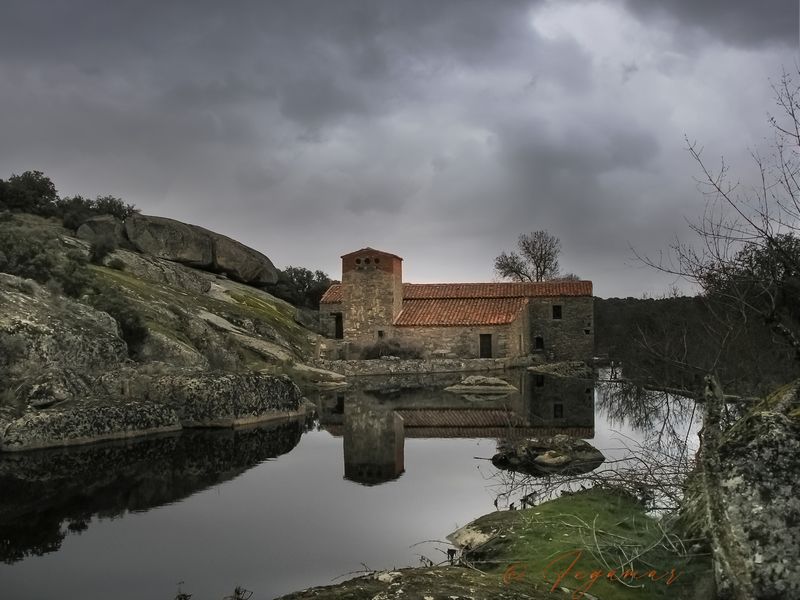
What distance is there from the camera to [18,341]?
13.4 meters

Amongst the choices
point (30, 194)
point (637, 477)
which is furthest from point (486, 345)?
point (30, 194)

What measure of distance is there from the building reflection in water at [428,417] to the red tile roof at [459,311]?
35.7ft

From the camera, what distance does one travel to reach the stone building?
123ft

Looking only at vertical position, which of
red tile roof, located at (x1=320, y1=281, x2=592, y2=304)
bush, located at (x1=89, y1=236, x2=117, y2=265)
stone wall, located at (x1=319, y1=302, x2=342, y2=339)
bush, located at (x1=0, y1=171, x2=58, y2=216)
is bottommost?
stone wall, located at (x1=319, y1=302, x2=342, y2=339)

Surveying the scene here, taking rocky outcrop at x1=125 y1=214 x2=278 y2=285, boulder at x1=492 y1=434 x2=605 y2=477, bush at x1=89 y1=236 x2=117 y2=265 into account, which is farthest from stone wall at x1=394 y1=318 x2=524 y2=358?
boulder at x1=492 y1=434 x2=605 y2=477

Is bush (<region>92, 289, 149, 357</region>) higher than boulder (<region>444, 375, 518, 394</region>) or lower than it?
higher

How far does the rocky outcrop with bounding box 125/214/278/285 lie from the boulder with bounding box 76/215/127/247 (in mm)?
584

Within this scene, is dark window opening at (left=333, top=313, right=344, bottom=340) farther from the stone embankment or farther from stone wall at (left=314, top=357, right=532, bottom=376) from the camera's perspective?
the stone embankment

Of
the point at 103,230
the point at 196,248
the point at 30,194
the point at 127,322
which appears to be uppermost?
the point at 30,194

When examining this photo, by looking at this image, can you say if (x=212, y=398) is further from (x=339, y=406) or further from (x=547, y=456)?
(x=547, y=456)

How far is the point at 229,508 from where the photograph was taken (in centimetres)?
818

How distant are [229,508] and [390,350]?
28462 mm

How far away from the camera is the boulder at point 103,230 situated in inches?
1533

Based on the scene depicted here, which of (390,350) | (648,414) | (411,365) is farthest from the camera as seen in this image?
(390,350)
